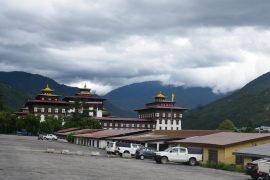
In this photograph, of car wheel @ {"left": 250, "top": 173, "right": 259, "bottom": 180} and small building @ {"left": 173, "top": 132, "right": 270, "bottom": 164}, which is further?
small building @ {"left": 173, "top": 132, "right": 270, "bottom": 164}

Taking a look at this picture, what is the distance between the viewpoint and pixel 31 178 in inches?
1003

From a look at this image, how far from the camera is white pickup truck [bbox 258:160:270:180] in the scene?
106 feet

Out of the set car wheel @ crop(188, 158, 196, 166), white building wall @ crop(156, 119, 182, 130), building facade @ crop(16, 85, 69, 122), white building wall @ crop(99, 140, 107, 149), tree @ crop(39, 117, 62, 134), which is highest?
building facade @ crop(16, 85, 69, 122)

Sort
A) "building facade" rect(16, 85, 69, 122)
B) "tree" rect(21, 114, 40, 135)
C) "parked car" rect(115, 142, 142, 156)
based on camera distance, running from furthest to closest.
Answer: "building facade" rect(16, 85, 69, 122)
"tree" rect(21, 114, 40, 135)
"parked car" rect(115, 142, 142, 156)

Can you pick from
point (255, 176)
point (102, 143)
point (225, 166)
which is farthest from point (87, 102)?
point (255, 176)

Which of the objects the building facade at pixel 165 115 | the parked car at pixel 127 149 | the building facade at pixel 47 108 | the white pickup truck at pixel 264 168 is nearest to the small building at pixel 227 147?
the parked car at pixel 127 149

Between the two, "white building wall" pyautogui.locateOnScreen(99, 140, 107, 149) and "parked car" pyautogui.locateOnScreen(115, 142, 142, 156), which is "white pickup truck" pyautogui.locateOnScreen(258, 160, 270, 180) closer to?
"parked car" pyautogui.locateOnScreen(115, 142, 142, 156)

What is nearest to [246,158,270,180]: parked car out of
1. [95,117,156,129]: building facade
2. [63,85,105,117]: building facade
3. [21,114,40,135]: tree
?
[21,114,40,135]: tree

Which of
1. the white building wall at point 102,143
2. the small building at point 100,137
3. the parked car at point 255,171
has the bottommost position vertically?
the parked car at point 255,171

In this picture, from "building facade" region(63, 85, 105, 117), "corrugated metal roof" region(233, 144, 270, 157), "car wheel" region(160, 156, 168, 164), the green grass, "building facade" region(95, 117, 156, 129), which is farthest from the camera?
"building facade" region(63, 85, 105, 117)

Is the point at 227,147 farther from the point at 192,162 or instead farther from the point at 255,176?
the point at 255,176

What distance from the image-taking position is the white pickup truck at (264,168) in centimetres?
3242

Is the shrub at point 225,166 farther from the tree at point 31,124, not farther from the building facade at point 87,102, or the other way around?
the building facade at point 87,102

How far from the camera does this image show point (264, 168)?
3262 cm
